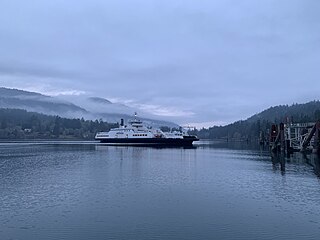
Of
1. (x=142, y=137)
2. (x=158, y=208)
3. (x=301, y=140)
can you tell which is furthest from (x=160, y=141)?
(x=158, y=208)

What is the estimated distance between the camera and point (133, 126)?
126000mm

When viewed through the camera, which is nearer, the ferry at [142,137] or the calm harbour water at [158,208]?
the calm harbour water at [158,208]

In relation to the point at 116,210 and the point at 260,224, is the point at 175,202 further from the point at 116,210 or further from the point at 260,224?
the point at 260,224

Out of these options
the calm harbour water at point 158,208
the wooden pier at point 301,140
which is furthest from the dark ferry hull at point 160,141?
the calm harbour water at point 158,208

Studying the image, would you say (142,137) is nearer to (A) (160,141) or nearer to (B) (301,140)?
(A) (160,141)

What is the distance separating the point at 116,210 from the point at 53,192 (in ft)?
22.1

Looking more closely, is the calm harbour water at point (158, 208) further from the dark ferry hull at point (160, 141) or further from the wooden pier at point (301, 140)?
the dark ferry hull at point (160, 141)

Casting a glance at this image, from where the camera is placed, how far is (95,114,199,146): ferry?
11662 cm

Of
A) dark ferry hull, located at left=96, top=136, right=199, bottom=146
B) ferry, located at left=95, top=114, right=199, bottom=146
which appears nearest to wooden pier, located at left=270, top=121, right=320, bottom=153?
dark ferry hull, located at left=96, top=136, right=199, bottom=146

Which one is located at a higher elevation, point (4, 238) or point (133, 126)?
point (133, 126)

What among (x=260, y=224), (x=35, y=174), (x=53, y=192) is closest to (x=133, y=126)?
(x=35, y=174)

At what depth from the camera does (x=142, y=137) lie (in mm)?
118625

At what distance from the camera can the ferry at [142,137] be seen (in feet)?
383

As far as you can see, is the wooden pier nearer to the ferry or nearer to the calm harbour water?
the calm harbour water
